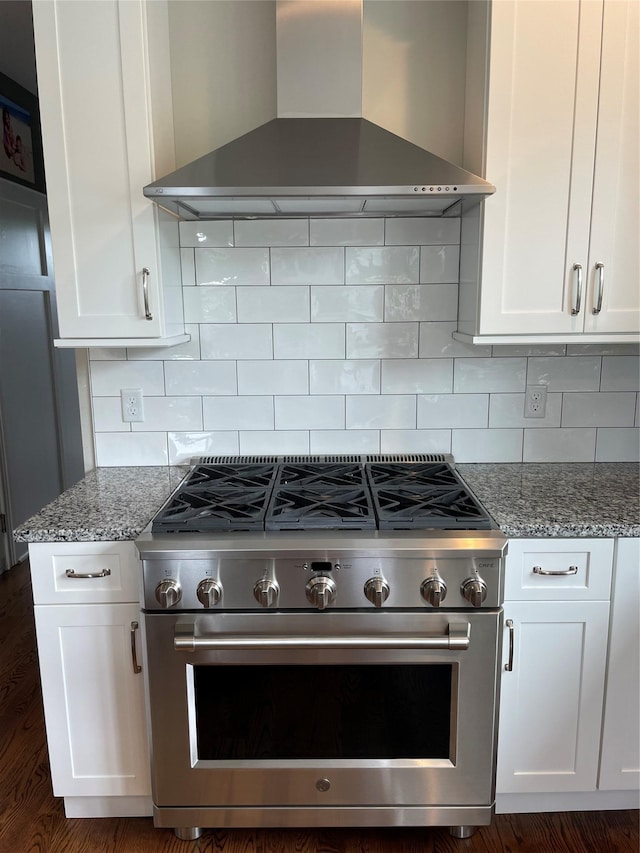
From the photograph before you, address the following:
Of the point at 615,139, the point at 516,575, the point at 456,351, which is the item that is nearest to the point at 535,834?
the point at 516,575

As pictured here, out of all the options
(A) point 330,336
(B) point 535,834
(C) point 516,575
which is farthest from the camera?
(A) point 330,336

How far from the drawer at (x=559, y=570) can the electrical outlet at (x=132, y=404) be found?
1354 mm

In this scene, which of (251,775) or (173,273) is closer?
(251,775)

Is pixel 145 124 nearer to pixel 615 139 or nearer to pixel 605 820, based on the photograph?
pixel 615 139

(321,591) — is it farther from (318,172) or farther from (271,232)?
(271,232)

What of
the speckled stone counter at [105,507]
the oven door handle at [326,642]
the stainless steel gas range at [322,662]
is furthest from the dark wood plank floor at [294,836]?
the speckled stone counter at [105,507]

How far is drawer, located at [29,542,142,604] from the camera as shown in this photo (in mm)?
1666

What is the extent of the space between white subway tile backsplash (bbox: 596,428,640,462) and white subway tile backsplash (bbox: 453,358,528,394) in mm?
356

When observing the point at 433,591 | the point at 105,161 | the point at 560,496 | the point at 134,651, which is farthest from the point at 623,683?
the point at 105,161

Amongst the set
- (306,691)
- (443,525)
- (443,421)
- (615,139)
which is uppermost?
(615,139)

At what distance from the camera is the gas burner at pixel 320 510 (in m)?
1.64

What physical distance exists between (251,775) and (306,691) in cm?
29

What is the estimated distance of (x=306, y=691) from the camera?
65.1 inches

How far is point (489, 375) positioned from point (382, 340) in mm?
408
